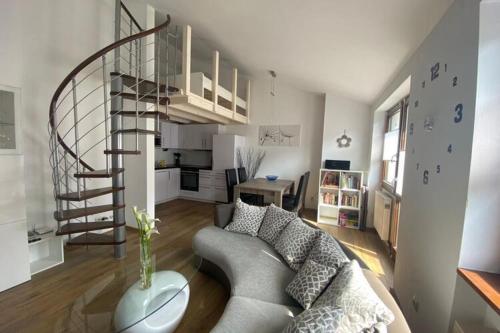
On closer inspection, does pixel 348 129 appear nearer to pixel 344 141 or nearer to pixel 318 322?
pixel 344 141

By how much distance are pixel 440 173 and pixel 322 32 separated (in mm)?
1603

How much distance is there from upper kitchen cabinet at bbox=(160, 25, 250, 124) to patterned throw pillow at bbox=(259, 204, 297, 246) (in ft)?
5.96

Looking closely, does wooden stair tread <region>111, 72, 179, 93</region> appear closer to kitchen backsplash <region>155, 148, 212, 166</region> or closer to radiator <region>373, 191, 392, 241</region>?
kitchen backsplash <region>155, 148, 212, 166</region>

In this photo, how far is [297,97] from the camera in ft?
15.8

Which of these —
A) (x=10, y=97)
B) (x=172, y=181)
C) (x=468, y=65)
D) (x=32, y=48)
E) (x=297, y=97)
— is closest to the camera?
(x=468, y=65)

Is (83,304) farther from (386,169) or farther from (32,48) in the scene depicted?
(386,169)

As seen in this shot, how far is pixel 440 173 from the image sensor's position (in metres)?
1.40

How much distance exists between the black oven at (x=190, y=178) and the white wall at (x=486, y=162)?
493 cm

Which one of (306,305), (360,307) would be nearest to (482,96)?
(360,307)

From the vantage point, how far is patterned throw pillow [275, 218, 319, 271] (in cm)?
181

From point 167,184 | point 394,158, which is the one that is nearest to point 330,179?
point 394,158

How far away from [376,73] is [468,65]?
5.35ft

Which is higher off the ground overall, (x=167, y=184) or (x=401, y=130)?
(x=401, y=130)

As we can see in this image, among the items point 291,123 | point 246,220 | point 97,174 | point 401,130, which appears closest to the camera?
point 97,174
